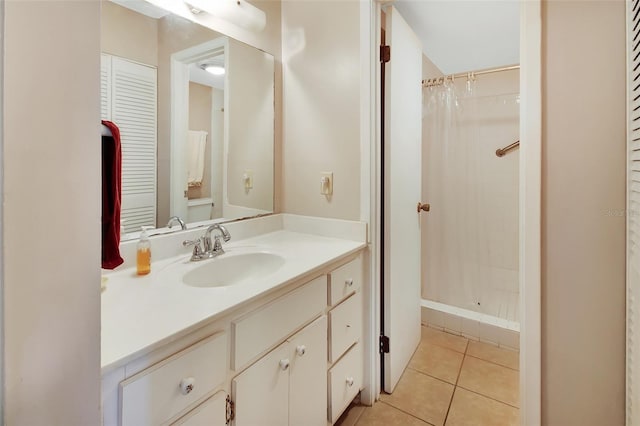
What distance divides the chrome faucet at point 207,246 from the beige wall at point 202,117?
20cm

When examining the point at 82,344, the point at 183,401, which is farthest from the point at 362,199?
the point at 82,344

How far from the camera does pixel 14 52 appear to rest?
0.31 m

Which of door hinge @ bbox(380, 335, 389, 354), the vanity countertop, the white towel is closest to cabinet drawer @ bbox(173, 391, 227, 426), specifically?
the vanity countertop

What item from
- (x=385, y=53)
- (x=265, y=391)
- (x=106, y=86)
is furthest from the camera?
(x=385, y=53)

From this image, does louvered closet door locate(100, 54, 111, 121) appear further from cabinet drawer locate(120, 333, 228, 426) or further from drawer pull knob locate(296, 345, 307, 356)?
drawer pull knob locate(296, 345, 307, 356)

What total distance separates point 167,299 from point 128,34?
98cm

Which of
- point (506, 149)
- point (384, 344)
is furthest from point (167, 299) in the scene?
point (506, 149)

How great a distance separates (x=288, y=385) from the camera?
105cm

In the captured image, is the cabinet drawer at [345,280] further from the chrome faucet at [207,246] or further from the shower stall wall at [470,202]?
the shower stall wall at [470,202]

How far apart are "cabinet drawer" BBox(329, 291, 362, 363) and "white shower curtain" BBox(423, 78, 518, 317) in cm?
140

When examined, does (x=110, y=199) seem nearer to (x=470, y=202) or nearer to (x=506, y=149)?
(x=470, y=202)

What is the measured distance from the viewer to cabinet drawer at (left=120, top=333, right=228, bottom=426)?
626 mm

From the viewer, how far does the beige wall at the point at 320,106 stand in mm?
1554

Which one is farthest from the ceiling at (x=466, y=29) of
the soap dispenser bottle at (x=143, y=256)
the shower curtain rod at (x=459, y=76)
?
the soap dispenser bottle at (x=143, y=256)
